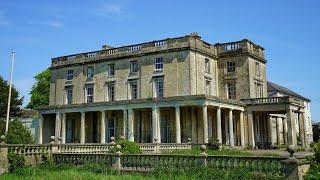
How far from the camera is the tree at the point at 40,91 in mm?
59188

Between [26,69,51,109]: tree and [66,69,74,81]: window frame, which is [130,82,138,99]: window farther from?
[26,69,51,109]: tree

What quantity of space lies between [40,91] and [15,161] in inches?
1748

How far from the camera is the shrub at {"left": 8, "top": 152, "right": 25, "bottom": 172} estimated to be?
58.3 ft

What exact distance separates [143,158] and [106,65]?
1033 inches

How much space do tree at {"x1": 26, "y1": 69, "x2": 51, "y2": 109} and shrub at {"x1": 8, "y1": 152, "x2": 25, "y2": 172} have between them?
42.2 m

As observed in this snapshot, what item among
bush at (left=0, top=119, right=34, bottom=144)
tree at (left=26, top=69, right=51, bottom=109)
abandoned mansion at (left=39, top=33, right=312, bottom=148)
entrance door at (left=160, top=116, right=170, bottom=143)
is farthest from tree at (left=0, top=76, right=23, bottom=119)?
entrance door at (left=160, top=116, right=170, bottom=143)

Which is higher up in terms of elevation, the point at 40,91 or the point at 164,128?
the point at 40,91

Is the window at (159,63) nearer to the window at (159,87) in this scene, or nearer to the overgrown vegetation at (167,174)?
the window at (159,87)

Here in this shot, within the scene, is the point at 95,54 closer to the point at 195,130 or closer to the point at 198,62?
the point at 198,62

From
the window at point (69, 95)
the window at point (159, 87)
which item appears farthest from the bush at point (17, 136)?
the window at point (69, 95)

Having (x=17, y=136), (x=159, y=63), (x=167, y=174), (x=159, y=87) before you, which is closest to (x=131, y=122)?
(x=159, y=87)

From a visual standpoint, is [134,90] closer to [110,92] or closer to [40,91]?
[110,92]

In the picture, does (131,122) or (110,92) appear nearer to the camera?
(131,122)

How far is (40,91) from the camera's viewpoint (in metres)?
60.4
